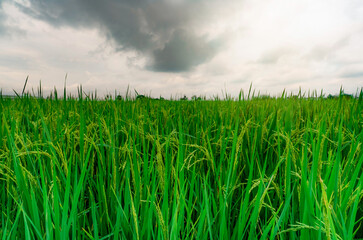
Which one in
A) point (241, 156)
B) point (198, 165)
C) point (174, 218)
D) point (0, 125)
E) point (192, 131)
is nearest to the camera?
point (174, 218)

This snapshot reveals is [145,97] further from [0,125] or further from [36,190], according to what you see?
[36,190]

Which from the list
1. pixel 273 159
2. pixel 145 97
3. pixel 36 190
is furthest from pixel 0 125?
pixel 145 97

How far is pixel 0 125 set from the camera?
1582 mm

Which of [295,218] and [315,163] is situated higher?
[315,163]

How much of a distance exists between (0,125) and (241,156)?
158cm

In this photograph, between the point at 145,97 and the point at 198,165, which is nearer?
the point at 198,165

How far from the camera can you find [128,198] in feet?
2.83

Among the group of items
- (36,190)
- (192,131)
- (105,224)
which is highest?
(192,131)

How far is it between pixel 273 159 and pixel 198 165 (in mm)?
483

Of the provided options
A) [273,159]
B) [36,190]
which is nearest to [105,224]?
[36,190]

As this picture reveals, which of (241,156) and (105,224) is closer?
(105,224)

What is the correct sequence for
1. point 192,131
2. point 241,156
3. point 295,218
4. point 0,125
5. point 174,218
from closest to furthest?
point 174,218
point 295,218
point 241,156
point 0,125
point 192,131

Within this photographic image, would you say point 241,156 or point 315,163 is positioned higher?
point 315,163

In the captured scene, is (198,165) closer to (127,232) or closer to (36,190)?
Answer: (127,232)
